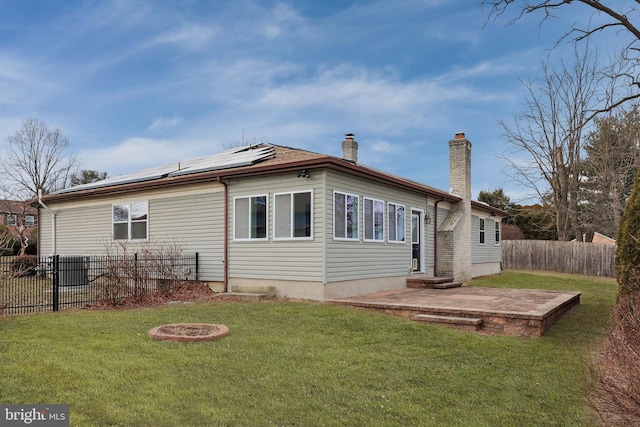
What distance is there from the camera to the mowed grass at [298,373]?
3.96 metres

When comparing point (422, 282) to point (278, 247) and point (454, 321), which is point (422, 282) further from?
point (454, 321)

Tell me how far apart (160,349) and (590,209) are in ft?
91.3

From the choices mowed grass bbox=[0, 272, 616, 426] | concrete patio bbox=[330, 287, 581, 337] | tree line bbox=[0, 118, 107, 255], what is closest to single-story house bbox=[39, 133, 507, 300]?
concrete patio bbox=[330, 287, 581, 337]

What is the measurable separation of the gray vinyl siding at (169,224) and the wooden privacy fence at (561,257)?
18.2m

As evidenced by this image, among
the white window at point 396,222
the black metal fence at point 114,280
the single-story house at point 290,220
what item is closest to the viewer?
the black metal fence at point 114,280

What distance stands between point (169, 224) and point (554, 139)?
23.3 meters

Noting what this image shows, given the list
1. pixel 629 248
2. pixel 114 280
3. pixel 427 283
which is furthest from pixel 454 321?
pixel 114 280

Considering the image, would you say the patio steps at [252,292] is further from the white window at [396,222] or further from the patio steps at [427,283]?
the patio steps at [427,283]

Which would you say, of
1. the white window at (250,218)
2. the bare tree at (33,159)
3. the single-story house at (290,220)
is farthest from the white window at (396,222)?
the bare tree at (33,159)

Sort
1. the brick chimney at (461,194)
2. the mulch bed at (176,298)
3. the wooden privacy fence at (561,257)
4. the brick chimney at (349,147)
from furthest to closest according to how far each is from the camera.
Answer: the wooden privacy fence at (561,257), the brick chimney at (349,147), the brick chimney at (461,194), the mulch bed at (176,298)

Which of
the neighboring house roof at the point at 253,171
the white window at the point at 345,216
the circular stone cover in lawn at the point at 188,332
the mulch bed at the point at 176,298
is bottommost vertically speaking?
the mulch bed at the point at 176,298

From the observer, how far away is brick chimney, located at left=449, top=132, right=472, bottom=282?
15688mm

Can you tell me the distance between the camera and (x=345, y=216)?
10.8 metres

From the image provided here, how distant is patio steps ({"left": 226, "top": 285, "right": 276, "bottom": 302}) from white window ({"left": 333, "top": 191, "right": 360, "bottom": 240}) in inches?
80.9
